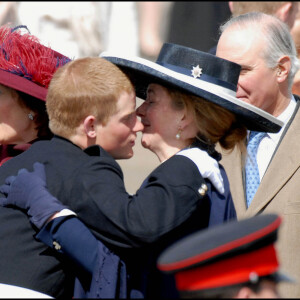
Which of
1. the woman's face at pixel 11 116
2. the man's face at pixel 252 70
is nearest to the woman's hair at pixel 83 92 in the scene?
the woman's face at pixel 11 116

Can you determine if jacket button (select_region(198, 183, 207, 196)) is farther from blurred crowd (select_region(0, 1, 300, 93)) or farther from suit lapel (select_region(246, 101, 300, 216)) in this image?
blurred crowd (select_region(0, 1, 300, 93))

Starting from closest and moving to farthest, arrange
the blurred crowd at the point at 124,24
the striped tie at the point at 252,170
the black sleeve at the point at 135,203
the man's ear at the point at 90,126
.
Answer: the black sleeve at the point at 135,203
the man's ear at the point at 90,126
the striped tie at the point at 252,170
the blurred crowd at the point at 124,24

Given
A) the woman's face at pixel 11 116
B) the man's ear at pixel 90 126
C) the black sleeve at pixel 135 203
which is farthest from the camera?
the woman's face at pixel 11 116

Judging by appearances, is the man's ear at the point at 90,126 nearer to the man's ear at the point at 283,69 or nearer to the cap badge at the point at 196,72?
the cap badge at the point at 196,72

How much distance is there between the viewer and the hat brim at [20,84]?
3.49 meters

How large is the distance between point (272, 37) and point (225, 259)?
2.19 m

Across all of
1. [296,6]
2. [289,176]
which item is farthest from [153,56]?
[289,176]

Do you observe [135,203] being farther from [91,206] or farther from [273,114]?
[273,114]

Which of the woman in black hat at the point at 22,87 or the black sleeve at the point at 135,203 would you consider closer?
the black sleeve at the point at 135,203

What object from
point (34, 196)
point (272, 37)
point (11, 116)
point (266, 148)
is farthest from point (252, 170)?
point (34, 196)

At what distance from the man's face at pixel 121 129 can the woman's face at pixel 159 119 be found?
50mm

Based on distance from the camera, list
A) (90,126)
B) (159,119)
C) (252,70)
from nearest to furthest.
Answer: (90,126) < (159,119) < (252,70)

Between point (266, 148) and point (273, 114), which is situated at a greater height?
point (273, 114)

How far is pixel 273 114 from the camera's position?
4012mm
